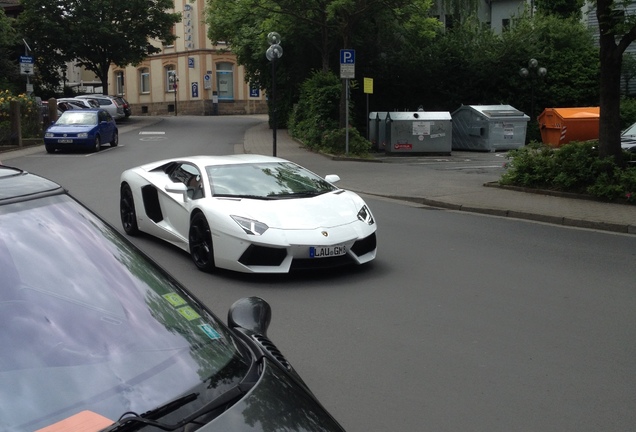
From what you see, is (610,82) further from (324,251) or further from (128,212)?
(128,212)

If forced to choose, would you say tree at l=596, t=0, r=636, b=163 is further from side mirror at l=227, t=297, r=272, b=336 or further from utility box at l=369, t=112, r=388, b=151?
utility box at l=369, t=112, r=388, b=151

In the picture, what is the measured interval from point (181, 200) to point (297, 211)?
1663 mm

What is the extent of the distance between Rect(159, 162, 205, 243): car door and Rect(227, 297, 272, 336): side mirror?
5908mm

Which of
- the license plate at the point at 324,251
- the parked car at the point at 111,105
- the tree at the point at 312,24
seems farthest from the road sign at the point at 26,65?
the license plate at the point at 324,251

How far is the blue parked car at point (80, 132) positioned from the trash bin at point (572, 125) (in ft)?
53.4

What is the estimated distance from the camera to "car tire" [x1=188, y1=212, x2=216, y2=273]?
8.70 meters

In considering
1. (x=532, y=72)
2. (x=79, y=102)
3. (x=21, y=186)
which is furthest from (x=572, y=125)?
(x=21, y=186)

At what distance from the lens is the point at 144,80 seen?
71375mm

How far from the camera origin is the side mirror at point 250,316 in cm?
309

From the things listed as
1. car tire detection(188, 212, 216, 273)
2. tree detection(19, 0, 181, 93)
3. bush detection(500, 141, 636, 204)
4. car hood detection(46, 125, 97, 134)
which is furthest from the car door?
tree detection(19, 0, 181, 93)

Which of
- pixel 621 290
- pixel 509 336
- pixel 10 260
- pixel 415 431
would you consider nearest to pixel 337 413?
pixel 415 431

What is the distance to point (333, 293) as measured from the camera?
789 centimetres

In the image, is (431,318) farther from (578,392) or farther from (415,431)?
(415,431)

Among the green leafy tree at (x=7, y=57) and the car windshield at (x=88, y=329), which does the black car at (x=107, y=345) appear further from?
the green leafy tree at (x=7, y=57)
